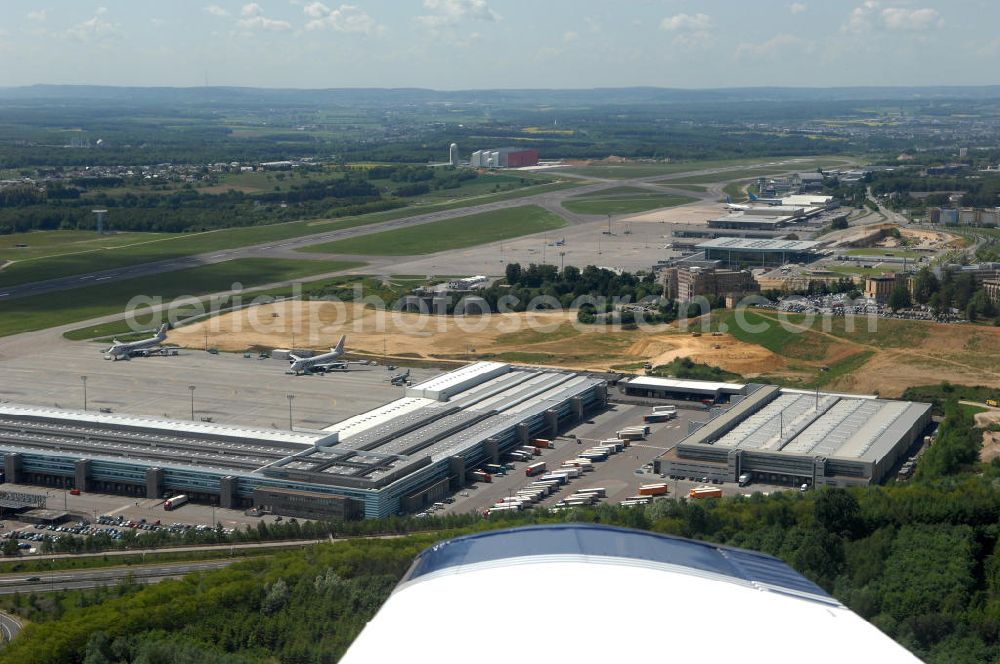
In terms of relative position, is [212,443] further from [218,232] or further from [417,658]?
[218,232]

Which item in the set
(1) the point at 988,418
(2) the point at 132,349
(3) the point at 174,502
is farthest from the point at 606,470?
(2) the point at 132,349

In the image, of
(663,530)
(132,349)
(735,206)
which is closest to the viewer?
(663,530)

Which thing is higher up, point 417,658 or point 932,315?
point 417,658

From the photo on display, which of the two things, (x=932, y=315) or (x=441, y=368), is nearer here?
(x=441, y=368)

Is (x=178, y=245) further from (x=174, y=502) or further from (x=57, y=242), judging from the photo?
(x=174, y=502)

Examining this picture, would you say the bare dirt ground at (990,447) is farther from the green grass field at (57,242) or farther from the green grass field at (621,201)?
the green grass field at (621,201)

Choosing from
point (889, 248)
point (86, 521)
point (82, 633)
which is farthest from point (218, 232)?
point (82, 633)
